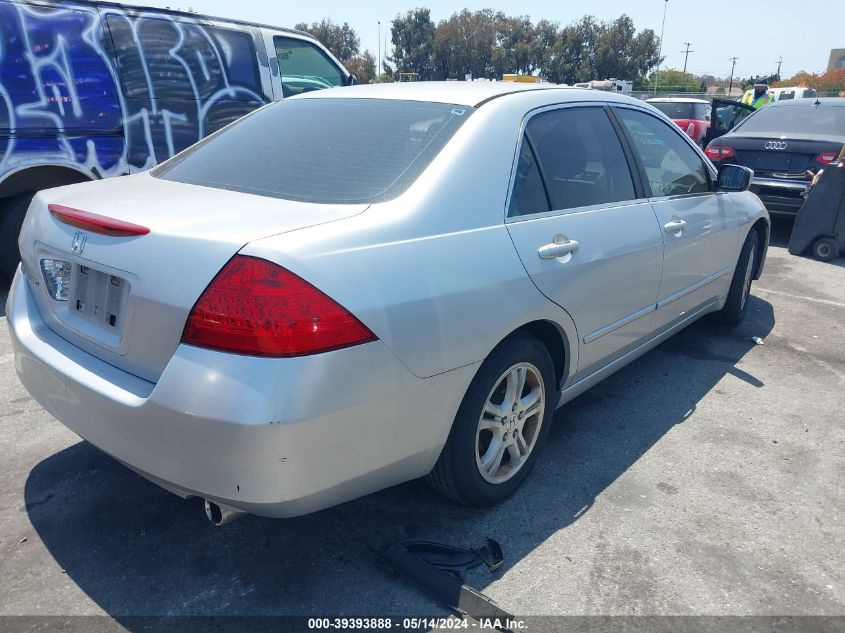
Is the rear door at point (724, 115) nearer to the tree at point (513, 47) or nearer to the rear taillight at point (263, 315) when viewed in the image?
the rear taillight at point (263, 315)

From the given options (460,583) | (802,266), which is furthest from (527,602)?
(802,266)

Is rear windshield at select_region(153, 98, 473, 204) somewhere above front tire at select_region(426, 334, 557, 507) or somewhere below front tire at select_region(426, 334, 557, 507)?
above

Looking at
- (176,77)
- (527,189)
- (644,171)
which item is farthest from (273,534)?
(176,77)

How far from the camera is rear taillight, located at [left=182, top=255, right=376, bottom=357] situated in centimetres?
196

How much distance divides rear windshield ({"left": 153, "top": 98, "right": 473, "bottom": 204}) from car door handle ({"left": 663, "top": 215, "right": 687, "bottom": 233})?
4.78 feet

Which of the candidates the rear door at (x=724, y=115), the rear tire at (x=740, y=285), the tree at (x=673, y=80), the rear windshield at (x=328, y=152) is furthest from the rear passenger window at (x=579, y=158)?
the tree at (x=673, y=80)

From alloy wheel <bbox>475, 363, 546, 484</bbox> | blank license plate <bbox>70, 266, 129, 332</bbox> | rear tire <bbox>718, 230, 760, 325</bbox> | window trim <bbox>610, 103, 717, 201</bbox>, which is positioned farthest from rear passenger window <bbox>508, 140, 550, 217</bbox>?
rear tire <bbox>718, 230, 760, 325</bbox>

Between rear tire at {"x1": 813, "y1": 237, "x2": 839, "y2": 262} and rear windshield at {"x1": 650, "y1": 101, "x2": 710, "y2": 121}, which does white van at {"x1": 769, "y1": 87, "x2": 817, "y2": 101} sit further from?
rear tire at {"x1": 813, "y1": 237, "x2": 839, "y2": 262}

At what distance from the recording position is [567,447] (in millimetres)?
3451

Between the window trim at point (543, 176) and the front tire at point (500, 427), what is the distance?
0.49 m

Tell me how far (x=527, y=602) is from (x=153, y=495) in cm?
156

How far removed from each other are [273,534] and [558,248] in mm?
1574

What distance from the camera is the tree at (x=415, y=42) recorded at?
7375 cm

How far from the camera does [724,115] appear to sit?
35.3ft
